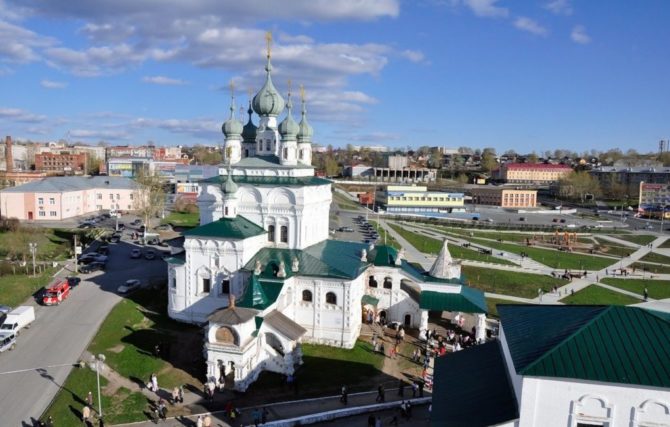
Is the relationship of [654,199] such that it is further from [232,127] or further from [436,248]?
[232,127]

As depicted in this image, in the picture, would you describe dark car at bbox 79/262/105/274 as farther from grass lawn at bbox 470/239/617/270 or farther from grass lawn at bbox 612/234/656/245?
grass lawn at bbox 612/234/656/245

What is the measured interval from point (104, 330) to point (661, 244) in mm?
59991

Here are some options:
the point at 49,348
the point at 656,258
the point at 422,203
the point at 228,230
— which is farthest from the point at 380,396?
the point at 422,203

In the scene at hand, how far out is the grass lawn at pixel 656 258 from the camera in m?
49.6

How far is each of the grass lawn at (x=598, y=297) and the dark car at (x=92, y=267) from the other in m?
32.1

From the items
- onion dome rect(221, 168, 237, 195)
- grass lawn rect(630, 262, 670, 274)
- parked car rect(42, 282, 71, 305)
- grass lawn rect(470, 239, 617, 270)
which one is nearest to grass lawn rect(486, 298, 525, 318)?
grass lawn rect(470, 239, 617, 270)

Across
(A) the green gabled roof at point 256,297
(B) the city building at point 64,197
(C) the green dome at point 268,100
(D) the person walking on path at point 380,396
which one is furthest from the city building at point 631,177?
(D) the person walking on path at point 380,396

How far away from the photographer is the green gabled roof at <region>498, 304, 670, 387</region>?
11297 millimetres

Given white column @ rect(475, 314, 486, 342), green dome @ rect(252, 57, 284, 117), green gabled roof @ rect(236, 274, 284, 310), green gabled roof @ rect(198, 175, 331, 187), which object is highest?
green dome @ rect(252, 57, 284, 117)

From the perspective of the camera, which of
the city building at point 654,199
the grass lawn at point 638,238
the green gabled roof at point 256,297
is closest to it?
the green gabled roof at point 256,297

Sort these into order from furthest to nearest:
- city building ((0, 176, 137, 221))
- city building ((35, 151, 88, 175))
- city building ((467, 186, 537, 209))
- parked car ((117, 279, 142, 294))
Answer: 1. city building ((35, 151, 88, 175))
2. city building ((467, 186, 537, 209))
3. city building ((0, 176, 137, 221))
4. parked car ((117, 279, 142, 294))

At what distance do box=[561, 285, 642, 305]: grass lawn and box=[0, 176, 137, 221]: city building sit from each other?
171ft

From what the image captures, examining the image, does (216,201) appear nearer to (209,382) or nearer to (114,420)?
(209,382)

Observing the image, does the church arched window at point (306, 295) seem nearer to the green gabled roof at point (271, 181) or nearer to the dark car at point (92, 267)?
the green gabled roof at point (271, 181)
